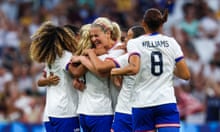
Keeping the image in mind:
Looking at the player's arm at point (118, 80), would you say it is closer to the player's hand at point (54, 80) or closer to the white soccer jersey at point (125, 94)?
the white soccer jersey at point (125, 94)

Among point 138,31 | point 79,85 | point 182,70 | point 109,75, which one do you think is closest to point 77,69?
point 79,85

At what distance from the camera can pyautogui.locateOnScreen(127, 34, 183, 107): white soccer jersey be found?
439 inches

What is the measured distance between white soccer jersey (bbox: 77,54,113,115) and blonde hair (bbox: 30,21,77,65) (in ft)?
2.08

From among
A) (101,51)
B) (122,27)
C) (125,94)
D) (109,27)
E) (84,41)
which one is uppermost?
(122,27)

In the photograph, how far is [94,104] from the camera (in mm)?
12008

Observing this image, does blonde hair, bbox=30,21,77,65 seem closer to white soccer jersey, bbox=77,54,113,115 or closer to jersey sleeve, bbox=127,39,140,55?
white soccer jersey, bbox=77,54,113,115

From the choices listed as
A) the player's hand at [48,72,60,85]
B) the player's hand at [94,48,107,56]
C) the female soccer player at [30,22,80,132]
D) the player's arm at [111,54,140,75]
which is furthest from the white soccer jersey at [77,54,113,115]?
the player's arm at [111,54,140,75]

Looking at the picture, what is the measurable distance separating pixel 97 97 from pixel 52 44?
3.58ft

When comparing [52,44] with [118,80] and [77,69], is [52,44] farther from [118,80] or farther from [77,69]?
[118,80]

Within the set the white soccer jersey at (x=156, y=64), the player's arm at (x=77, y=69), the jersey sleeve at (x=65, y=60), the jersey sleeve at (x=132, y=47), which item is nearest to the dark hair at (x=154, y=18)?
the white soccer jersey at (x=156, y=64)

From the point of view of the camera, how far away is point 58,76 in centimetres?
1248

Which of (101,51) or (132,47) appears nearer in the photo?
(132,47)

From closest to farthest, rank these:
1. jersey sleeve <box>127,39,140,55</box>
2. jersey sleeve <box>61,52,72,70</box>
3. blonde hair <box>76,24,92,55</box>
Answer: jersey sleeve <box>127,39,140,55</box> < blonde hair <box>76,24,92,55</box> < jersey sleeve <box>61,52,72,70</box>

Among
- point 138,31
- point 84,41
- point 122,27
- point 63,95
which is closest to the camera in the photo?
point 138,31
